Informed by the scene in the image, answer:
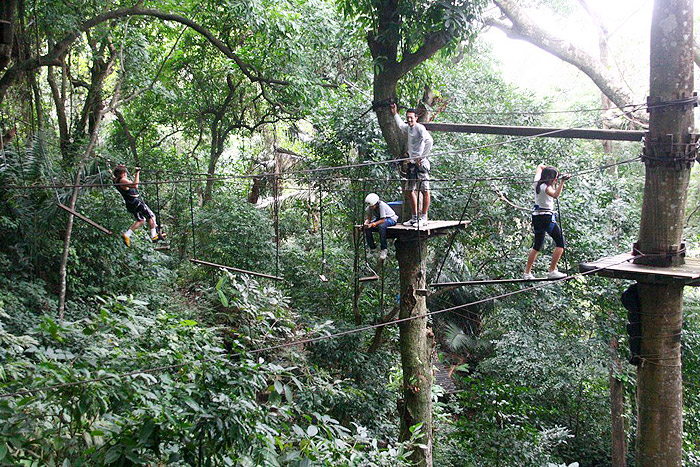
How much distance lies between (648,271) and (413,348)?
9.40ft

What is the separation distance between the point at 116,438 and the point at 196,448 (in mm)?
428

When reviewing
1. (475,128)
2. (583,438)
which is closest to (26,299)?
(475,128)

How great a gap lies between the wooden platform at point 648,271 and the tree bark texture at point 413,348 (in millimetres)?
2207

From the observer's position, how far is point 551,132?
4961 mm

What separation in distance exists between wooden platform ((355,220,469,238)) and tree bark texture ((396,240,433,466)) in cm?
39

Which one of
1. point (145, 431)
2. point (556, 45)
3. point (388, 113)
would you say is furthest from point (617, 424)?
point (145, 431)

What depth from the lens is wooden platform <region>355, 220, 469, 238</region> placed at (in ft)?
17.9

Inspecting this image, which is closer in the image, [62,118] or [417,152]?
[417,152]

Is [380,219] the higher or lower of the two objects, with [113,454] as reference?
higher

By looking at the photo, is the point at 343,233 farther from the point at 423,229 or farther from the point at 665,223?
the point at 665,223

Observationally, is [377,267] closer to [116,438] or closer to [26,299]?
[26,299]

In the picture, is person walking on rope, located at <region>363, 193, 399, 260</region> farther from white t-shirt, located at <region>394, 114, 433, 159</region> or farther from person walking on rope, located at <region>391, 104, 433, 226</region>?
white t-shirt, located at <region>394, 114, 433, 159</region>

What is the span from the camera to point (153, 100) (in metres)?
11.1

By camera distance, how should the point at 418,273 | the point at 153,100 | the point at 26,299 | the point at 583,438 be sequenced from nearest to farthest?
the point at 418,273 < the point at 26,299 < the point at 583,438 < the point at 153,100
